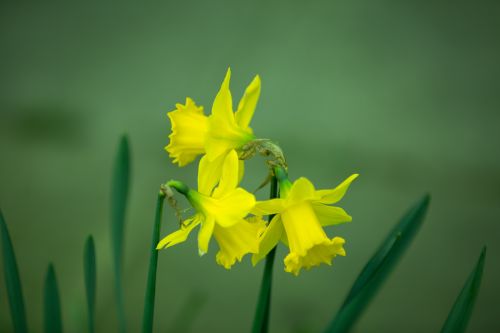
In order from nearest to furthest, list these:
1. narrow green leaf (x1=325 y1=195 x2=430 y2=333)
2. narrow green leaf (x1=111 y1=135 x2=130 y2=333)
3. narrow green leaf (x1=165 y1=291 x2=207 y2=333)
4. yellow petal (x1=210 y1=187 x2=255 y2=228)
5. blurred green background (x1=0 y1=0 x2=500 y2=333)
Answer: yellow petal (x1=210 y1=187 x2=255 y2=228) < narrow green leaf (x1=325 y1=195 x2=430 y2=333) < narrow green leaf (x1=111 y1=135 x2=130 y2=333) < narrow green leaf (x1=165 y1=291 x2=207 y2=333) < blurred green background (x1=0 y1=0 x2=500 y2=333)

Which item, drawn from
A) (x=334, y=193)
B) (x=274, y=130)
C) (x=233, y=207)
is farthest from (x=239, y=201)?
(x=274, y=130)

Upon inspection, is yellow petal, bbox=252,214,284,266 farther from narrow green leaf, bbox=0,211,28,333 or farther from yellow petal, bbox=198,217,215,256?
narrow green leaf, bbox=0,211,28,333

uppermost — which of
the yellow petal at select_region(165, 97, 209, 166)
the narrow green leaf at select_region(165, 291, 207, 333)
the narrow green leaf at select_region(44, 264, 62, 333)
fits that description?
the yellow petal at select_region(165, 97, 209, 166)

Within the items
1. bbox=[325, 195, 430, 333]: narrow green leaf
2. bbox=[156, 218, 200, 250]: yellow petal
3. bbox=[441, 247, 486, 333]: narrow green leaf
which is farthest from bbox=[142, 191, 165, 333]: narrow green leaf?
bbox=[441, 247, 486, 333]: narrow green leaf

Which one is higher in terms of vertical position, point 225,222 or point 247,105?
point 247,105

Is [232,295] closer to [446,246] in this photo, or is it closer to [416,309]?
[416,309]

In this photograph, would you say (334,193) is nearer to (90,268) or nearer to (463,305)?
(463,305)

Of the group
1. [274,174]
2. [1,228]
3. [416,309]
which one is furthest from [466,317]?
[416,309]
